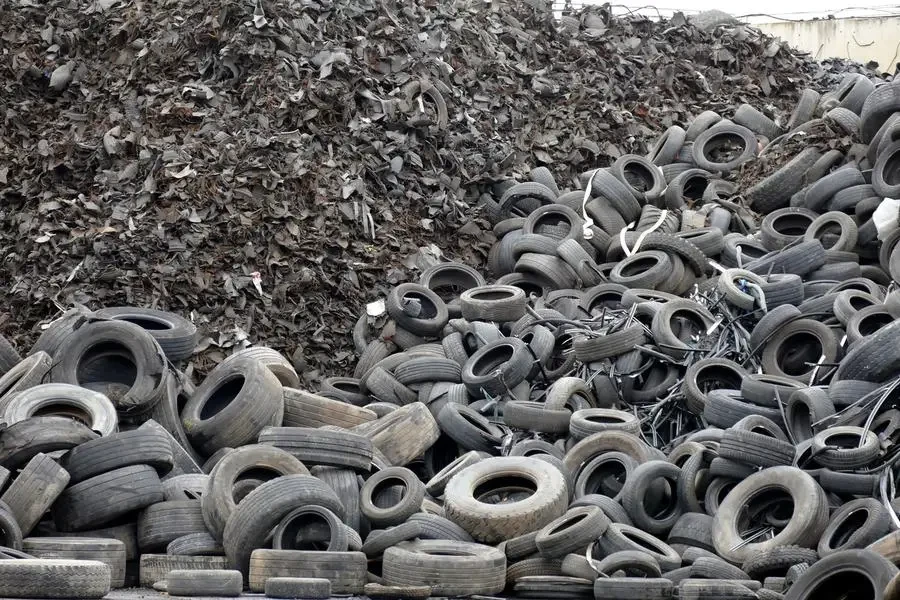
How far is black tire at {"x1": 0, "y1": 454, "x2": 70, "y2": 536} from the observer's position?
741 cm

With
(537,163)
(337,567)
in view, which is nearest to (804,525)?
(337,567)

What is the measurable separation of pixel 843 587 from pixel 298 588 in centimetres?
303

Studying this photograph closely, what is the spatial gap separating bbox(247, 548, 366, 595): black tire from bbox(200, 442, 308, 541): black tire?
1.96ft

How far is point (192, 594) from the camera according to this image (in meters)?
6.59

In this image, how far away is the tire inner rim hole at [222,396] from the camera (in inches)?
388

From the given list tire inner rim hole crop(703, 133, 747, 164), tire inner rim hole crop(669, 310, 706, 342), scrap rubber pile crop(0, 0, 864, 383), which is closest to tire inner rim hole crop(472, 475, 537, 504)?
tire inner rim hole crop(669, 310, 706, 342)

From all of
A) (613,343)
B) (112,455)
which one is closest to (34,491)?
(112,455)

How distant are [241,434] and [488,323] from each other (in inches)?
131

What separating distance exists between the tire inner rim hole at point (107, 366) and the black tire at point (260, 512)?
111 inches

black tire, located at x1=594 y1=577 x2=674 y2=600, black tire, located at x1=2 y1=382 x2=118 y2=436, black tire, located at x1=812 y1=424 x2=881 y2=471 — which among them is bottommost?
black tire, located at x1=2 y1=382 x2=118 y2=436

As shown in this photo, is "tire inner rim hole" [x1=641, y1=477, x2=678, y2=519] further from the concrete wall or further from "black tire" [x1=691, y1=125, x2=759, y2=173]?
the concrete wall

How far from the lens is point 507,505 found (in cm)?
810

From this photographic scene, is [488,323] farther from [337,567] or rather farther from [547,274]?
[337,567]

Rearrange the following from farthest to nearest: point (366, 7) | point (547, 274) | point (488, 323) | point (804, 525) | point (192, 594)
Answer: point (366, 7)
point (547, 274)
point (488, 323)
point (804, 525)
point (192, 594)
